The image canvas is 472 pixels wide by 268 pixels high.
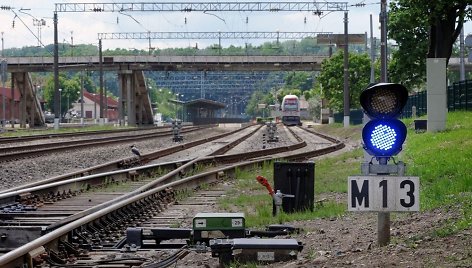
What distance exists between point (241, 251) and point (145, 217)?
18.1 ft

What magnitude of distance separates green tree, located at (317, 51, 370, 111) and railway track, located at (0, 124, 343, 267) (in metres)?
74.8

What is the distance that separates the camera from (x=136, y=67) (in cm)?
10325

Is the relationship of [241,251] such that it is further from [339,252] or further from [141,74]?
[141,74]

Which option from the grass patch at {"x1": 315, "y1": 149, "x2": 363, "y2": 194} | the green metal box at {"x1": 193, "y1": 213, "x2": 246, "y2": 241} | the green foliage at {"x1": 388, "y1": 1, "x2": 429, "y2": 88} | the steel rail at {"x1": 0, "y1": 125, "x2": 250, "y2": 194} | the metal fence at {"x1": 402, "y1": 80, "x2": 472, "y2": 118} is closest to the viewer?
the green metal box at {"x1": 193, "y1": 213, "x2": 246, "y2": 241}

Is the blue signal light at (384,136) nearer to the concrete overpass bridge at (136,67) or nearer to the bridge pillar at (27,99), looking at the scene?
the bridge pillar at (27,99)

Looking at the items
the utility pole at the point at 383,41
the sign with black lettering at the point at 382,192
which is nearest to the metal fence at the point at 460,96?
the utility pole at the point at 383,41

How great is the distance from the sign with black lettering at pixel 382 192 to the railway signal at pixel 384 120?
0.28m

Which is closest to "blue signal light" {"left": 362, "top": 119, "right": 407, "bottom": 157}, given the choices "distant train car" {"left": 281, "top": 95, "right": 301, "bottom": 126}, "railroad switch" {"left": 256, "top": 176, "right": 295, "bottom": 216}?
"railroad switch" {"left": 256, "top": 176, "right": 295, "bottom": 216}

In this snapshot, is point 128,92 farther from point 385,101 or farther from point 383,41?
point 385,101

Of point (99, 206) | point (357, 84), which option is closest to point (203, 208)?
point (99, 206)

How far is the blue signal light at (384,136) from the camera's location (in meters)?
8.95

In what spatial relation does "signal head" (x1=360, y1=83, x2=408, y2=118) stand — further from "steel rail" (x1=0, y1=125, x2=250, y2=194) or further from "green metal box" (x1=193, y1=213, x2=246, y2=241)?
"steel rail" (x1=0, y1=125, x2=250, y2=194)

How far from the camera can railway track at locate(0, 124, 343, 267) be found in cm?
1060

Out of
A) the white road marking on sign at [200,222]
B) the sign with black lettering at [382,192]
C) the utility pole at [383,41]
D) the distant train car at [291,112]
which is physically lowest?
the distant train car at [291,112]
